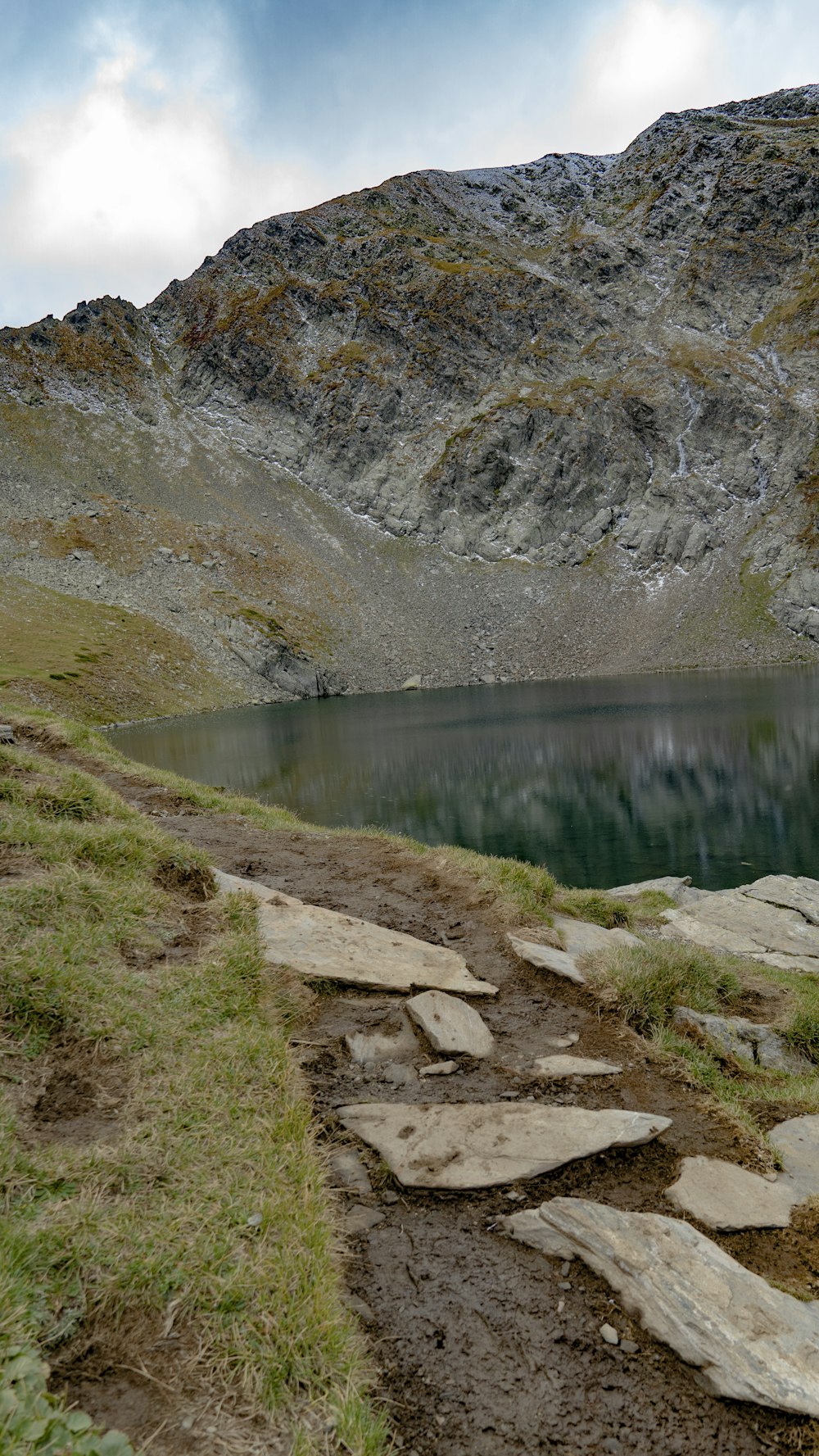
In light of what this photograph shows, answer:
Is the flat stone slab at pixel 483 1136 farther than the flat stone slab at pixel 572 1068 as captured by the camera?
No

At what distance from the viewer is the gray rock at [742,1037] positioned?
350 inches

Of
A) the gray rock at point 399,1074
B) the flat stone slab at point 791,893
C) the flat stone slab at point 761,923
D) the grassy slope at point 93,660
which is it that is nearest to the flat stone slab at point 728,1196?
the gray rock at point 399,1074

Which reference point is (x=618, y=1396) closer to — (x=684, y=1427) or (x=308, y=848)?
(x=684, y=1427)

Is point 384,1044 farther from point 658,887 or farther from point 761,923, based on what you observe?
point 658,887

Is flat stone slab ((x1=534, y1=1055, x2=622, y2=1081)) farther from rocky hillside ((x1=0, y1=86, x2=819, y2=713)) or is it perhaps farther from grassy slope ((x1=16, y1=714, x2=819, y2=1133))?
rocky hillside ((x1=0, y1=86, x2=819, y2=713))

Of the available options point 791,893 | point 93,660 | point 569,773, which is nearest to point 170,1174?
point 791,893

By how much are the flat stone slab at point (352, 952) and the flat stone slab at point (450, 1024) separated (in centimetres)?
56

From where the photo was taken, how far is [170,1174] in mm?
4473

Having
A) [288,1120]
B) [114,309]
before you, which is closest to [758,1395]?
[288,1120]

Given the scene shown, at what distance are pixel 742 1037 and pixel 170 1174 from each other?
332 inches

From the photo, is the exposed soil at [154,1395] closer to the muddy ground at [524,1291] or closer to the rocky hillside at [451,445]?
the muddy ground at [524,1291]

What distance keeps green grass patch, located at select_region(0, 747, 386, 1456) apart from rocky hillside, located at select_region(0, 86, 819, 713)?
8871 cm

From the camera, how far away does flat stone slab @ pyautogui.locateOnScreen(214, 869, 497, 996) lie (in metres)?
8.55

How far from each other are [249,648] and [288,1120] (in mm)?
99932
